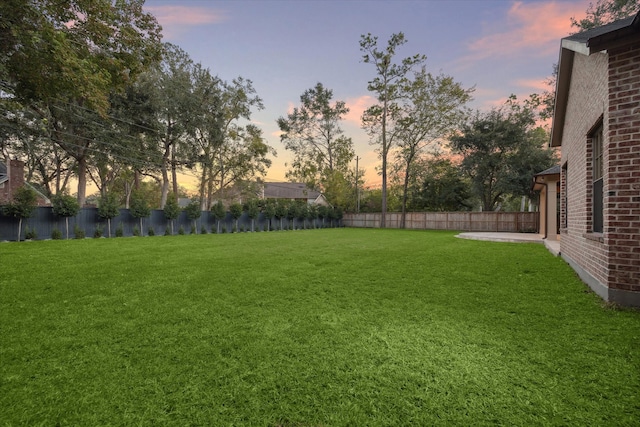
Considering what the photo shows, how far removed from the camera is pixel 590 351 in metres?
2.02

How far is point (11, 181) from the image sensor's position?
16812 millimetres

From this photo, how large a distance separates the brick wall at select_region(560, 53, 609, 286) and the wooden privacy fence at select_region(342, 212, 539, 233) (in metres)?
13.2

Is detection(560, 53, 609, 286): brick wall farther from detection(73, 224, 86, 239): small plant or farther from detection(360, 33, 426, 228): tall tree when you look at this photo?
detection(360, 33, 426, 228): tall tree

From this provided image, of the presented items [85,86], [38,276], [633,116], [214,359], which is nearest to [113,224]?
[85,86]

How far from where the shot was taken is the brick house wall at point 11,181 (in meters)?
16.3

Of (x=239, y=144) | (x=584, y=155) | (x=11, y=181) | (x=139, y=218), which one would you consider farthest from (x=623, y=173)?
(x=11, y=181)

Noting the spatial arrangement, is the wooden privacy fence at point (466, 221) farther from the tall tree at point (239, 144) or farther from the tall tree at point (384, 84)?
the tall tree at point (239, 144)

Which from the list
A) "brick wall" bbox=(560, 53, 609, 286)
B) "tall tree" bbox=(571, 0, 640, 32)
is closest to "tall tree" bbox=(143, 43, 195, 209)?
"brick wall" bbox=(560, 53, 609, 286)

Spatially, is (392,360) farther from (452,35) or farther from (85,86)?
(452,35)

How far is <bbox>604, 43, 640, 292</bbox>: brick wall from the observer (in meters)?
3.00

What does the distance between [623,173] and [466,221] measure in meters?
17.8

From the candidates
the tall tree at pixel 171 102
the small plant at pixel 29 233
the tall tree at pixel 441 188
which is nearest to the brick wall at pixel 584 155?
the small plant at pixel 29 233

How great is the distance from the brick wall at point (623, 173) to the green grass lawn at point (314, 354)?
0.50 m

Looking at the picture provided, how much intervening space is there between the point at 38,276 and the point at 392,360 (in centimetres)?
536
